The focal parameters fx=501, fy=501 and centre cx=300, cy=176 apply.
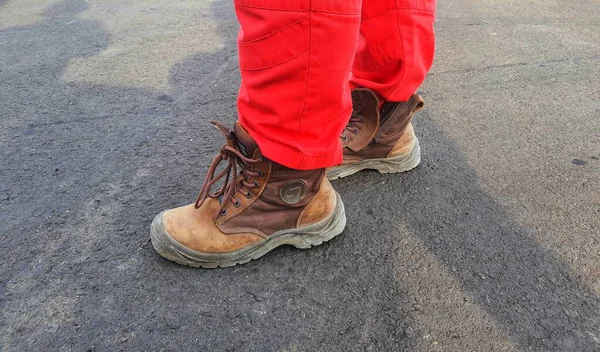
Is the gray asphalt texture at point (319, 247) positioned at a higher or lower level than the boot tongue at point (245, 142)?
lower

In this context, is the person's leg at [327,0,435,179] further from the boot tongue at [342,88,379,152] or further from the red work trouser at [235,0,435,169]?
the red work trouser at [235,0,435,169]

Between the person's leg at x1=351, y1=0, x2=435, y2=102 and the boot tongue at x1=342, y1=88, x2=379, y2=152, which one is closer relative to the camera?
the person's leg at x1=351, y1=0, x2=435, y2=102

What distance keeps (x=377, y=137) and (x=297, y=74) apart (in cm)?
63

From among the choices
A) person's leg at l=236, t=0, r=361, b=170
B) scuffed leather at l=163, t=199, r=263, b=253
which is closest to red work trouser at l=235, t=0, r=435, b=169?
person's leg at l=236, t=0, r=361, b=170

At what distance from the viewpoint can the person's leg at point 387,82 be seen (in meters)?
1.43

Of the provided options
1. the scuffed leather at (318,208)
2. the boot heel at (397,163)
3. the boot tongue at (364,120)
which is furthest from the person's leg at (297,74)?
the boot heel at (397,163)

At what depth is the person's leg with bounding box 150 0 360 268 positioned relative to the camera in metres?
1.04

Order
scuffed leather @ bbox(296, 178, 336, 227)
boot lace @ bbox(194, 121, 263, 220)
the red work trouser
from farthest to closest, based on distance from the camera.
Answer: scuffed leather @ bbox(296, 178, 336, 227) < boot lace @ bbox(194, 121, 263, 220) < the red work trouser

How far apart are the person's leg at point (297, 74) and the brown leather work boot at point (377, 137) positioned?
0.40 m

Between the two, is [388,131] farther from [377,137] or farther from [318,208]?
[318,208]

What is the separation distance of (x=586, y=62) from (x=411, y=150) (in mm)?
1615

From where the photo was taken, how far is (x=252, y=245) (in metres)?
1.31

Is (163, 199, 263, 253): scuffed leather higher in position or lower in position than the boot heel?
higher

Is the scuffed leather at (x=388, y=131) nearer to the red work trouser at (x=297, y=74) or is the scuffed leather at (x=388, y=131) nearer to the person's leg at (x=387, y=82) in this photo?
the person's leg at (x=387, y=82)
